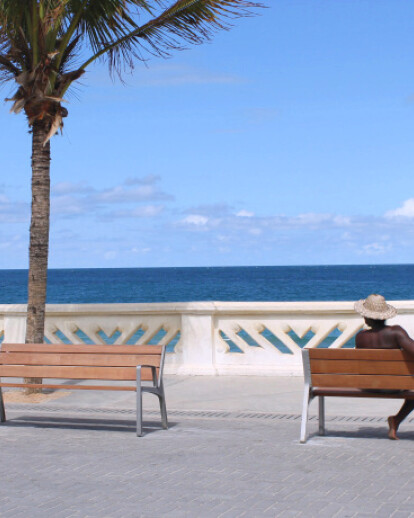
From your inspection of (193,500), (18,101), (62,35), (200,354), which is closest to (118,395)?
(200,354)

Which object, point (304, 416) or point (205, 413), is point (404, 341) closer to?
point (304, 416)

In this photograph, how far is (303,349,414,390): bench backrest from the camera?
7531mm

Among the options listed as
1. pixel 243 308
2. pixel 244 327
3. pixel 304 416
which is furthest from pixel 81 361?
pixel 244 327

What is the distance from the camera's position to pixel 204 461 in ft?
22.2

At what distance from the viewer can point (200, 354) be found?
1241 centimetres

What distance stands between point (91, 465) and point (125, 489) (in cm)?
87

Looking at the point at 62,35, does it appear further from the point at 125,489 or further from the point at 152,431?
the point at 125,489

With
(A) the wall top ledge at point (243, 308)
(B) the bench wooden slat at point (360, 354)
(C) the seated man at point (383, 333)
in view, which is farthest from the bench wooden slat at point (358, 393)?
(A) the wall top ledge at point (243, 308)

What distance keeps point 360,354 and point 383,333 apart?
Answer: 1.06 ft

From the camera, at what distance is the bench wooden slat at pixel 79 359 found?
8406mm

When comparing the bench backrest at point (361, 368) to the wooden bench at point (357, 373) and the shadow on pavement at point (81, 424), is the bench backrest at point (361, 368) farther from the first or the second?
the shadow on pavement at point (81, 424)

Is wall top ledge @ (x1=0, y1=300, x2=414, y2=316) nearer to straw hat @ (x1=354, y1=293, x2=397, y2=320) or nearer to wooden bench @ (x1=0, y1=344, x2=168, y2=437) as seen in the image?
wooden bench @ (x1=0, y1=344, x2=168, y2=437)

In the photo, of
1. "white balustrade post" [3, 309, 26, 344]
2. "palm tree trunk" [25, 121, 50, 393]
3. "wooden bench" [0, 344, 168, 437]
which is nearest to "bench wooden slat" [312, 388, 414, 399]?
"wooden bench" [0, 344, 168, 437]

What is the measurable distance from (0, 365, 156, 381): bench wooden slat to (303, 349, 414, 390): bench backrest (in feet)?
5.58
